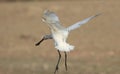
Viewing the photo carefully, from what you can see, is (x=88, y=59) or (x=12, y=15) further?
(x=12, y=15)

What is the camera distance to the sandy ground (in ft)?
49.8

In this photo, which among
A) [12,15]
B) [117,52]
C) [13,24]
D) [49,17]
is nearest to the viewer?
[49,17]

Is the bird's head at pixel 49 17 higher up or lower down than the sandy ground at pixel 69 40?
higher up

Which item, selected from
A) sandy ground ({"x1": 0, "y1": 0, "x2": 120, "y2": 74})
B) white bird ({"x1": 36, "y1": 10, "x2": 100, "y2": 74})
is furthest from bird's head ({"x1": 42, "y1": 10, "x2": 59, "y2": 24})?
sandy ground ({"x1": 0, "y1": 0, "x2": 120, "y2": 74})

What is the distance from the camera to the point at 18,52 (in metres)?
20.2

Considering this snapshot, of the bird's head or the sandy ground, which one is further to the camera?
the sandy ground

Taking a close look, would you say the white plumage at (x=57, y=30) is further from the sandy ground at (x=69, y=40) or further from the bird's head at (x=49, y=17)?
the sandy ground at (x=69, y=40)

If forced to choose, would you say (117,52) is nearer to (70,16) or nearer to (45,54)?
(45,54)

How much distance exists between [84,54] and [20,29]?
650 cm

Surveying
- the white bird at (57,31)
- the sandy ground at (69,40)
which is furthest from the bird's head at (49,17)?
the sandy ground at (69,40)

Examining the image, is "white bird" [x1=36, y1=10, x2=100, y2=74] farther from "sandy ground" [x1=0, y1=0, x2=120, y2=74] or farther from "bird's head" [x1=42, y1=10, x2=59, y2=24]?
"sandy ground" [x1=0, y1=0, x2=120, y2=74]

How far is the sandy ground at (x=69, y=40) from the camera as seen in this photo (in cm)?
1516

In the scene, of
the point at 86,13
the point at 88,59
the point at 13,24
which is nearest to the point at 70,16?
the point at 86,13

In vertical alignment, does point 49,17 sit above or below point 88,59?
above
